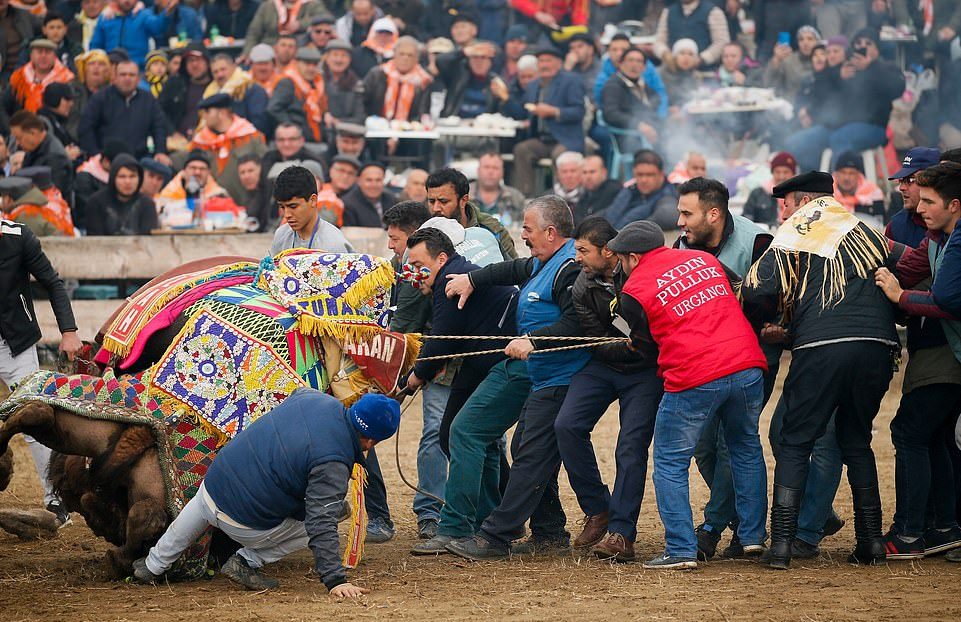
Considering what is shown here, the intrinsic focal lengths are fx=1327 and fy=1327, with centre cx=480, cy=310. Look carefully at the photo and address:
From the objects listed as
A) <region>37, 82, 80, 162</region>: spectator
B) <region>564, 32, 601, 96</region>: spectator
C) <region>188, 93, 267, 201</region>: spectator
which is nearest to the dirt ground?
<region>188, 93, 267, 201</region>: spectator

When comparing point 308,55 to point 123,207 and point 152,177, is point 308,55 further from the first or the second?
point 123,207

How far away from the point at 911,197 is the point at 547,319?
2.18m

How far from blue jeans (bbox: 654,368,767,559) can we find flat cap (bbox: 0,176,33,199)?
8.74m

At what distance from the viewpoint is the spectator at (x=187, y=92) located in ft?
56.3

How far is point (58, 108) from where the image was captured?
53.5 ft

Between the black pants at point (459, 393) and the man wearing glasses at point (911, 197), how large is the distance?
8.27ft

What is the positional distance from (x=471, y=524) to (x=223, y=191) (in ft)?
24.3

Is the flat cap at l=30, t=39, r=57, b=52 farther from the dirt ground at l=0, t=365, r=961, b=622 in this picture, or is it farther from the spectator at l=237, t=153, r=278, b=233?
the dirt ground at l=0, t=365, r=961, b=622

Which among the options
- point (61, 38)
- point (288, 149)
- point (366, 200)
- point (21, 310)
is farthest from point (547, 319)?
point (61, 38)

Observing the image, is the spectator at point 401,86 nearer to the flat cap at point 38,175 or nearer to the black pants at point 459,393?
the flat cap at point 38,175

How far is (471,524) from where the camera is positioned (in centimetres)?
764

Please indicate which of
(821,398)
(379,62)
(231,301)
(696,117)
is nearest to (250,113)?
(379,62)

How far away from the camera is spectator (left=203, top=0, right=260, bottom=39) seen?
18.7 m

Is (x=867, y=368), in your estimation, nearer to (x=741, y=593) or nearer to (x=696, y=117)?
(x=741, y=593)
